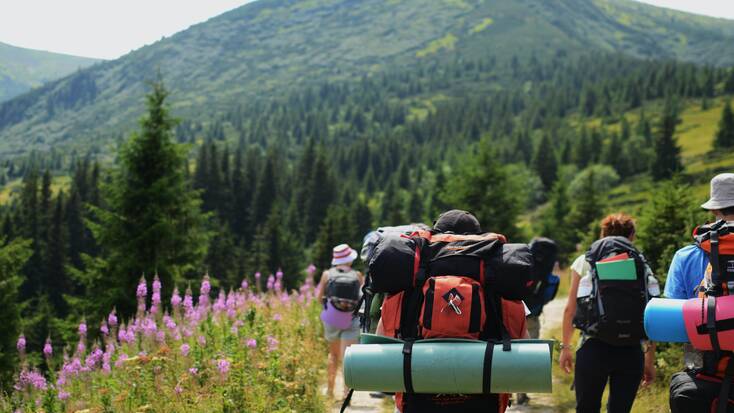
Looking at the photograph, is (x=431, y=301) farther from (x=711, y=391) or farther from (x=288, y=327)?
(x=288, y=327)

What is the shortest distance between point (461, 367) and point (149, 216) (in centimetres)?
1678

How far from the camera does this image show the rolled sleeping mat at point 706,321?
10.9ft

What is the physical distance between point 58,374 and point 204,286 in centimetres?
188

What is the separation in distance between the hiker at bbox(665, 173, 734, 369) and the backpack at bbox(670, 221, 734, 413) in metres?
0.13

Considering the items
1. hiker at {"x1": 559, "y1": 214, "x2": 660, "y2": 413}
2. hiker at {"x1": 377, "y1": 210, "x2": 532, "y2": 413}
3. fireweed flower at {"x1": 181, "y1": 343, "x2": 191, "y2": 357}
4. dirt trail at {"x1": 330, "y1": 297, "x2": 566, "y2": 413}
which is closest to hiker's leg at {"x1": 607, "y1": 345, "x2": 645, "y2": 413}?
hiker at {"x1": 559, "y1": 214, "x2": 660, "y2": 413}

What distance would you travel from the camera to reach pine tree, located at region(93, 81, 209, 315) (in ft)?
59.7

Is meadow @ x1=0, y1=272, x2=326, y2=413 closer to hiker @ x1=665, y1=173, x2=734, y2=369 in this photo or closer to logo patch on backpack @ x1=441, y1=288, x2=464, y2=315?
logo patch on backpack @ x1=441, y1=288, x2=464, y2=315

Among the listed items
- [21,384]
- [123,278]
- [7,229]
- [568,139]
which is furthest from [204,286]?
[568,139]

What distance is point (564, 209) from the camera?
2512 inches

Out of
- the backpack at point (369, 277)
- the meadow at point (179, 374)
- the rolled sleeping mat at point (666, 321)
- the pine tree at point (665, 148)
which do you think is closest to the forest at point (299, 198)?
the pine tree at point (665, 148)

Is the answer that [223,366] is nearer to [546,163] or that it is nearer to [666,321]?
[666,321]

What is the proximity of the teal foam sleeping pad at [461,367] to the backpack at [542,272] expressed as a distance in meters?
5.06

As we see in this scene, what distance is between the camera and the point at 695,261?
3.72 meters

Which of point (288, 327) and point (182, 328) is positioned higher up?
point (182, 328)
